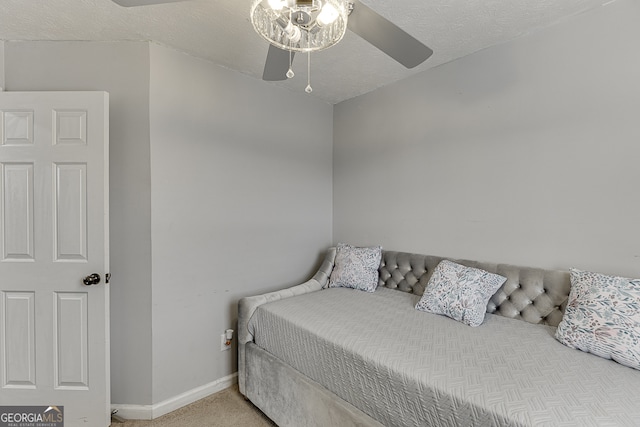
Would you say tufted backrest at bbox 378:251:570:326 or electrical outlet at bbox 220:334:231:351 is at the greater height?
tufted backrest at bbox 378:251:570:326

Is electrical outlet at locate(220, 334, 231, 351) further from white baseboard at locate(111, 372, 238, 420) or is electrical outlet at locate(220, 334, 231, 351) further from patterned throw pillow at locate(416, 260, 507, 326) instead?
patterned throw pillow at locate(416, 260, 507, 326)

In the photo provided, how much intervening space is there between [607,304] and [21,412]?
327 centimetres

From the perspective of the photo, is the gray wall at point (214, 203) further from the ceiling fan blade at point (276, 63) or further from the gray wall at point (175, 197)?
the ceiling fan blade at point (276, 63)

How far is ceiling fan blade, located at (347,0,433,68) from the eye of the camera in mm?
1247

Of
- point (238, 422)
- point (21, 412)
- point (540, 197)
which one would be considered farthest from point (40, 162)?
point (540, 197)

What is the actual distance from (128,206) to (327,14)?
5.57ft

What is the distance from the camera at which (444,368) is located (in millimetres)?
1279

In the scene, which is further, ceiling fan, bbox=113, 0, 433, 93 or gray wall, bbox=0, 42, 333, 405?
gray wall, bbox=0, 42, 333, 405

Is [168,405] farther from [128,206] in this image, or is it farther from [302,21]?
[302,21]

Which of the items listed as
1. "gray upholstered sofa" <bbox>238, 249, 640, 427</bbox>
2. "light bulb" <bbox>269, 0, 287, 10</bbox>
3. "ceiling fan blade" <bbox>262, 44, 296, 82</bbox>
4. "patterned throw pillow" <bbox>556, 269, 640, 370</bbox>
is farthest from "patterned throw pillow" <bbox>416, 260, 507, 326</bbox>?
→ "light bulb" <bbox>269, 0, 287, 10</bbox>

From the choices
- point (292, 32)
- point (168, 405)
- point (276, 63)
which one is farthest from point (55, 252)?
point (292, 32)

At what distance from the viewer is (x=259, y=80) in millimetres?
2502

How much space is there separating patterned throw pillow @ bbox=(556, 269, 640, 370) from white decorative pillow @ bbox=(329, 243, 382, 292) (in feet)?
4.17

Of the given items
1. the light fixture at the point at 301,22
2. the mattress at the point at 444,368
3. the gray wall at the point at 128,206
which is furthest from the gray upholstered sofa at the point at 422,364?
the light fixture at the point at 301,22
